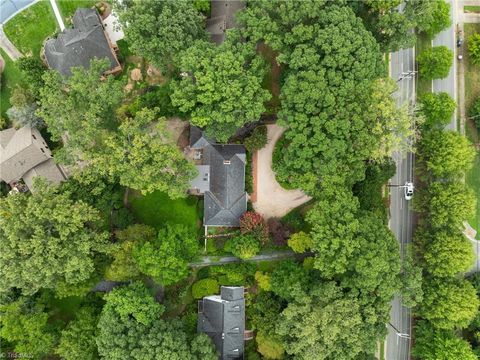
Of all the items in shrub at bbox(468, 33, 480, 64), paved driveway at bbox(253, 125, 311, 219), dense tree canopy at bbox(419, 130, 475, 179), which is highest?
shrub at bbox(468, 33, 480, 64)

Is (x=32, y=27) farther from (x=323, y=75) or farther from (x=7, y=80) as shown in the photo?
(x=323, y=75)

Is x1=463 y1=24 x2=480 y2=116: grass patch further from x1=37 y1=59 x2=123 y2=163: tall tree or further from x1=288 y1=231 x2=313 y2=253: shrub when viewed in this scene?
x1=37 y1=59 x2=123 y2=163: tall tree

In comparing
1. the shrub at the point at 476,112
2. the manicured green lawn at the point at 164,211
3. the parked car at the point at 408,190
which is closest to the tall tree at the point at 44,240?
the manicured green lawn at the point at 164,211

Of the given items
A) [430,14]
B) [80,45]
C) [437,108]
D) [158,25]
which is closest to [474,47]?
[437,108]

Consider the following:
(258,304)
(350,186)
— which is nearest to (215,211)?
(258,304)

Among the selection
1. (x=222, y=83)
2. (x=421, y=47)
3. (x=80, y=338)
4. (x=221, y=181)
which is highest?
(x=421, y=47)

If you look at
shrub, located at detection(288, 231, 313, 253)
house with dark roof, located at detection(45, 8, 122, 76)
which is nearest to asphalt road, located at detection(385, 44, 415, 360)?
shrub, located at detection(288, 231, 313, 253)

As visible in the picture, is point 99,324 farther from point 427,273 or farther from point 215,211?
point 427,273
